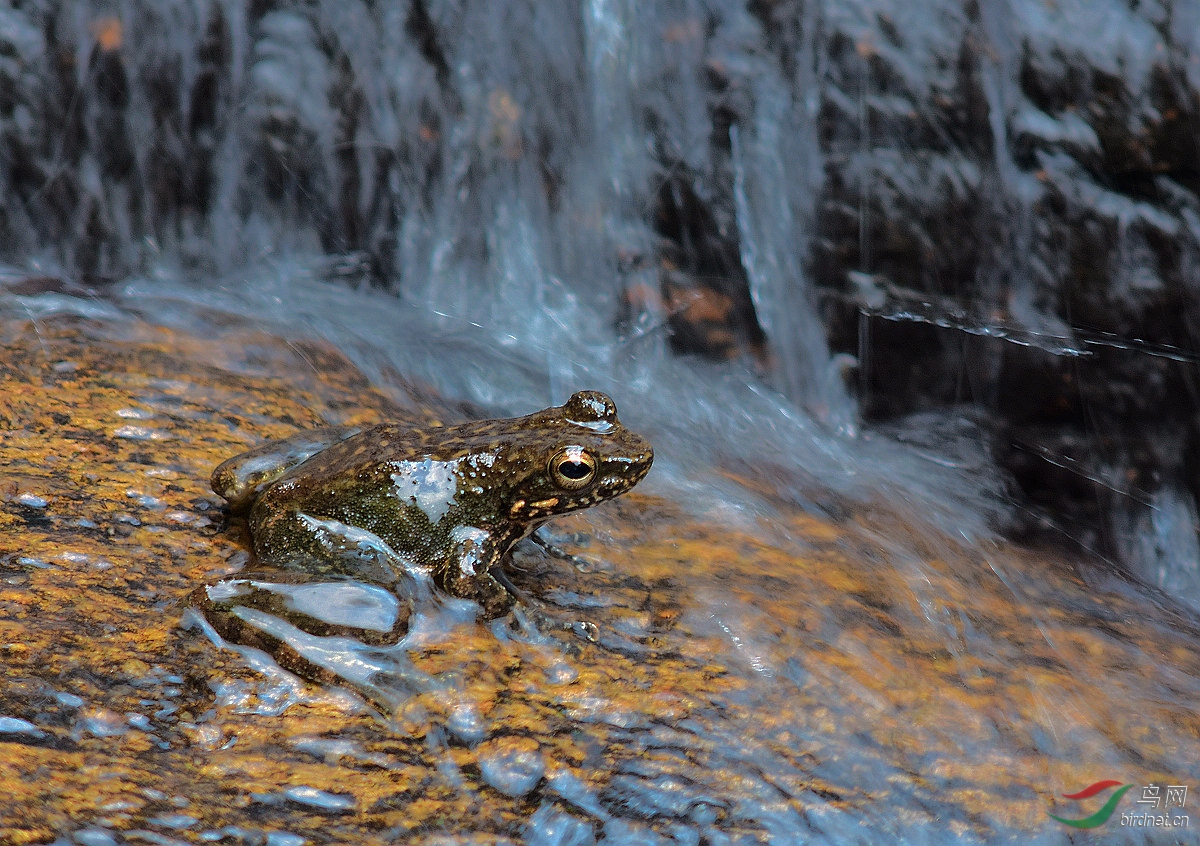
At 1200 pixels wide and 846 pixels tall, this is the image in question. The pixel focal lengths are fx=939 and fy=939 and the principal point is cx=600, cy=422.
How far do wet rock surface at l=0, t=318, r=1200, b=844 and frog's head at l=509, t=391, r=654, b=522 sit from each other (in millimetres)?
439

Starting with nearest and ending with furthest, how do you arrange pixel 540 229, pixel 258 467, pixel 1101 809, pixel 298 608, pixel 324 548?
1. pixel 298 608
2. pixel 1101 809
3. pixel 324 548
4. pixel 258 467
5. pixel 540 229

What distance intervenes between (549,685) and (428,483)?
898 mm

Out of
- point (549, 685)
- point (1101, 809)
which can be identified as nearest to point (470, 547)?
point (549, 685)

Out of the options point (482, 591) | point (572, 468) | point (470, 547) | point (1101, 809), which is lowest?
point (1101, 809)

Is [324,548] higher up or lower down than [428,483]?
lower down

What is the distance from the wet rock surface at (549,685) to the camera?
2666 millimetres

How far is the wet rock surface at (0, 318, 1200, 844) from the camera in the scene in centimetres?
267

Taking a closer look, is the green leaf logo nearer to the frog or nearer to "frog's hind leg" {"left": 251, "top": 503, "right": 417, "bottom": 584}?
the frog

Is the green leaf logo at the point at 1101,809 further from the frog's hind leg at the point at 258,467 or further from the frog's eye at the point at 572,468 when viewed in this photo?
the frog's hind leg at the point at 258,467

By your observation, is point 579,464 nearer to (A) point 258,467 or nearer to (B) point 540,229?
(A) point 258,467

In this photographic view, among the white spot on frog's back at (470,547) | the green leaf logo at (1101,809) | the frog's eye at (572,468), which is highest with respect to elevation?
the frog's eye at (572,468)

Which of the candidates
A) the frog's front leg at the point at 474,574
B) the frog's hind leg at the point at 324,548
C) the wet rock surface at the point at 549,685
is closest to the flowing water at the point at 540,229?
the wet rock surface at the point at 549,685

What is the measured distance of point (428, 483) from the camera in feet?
11.8

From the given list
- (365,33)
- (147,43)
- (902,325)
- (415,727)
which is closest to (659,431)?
(902,325)
